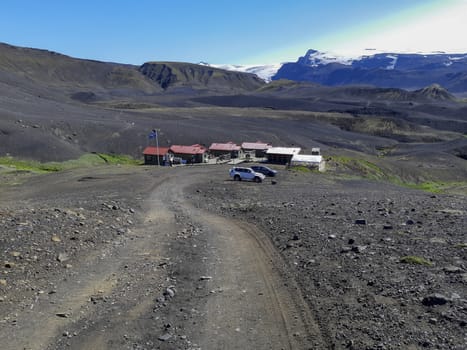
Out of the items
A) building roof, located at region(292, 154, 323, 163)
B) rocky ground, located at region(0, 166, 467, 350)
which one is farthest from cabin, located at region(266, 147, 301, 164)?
rocky ground, located at region(0, 166, 467, 350)

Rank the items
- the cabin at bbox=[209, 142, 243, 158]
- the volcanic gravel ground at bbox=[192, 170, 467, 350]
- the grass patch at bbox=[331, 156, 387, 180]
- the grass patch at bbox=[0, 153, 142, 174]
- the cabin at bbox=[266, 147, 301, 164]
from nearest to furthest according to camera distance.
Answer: the volcanic gravel ground at bbox=[192, 170, 467, 350] → the grass patch at bbox=[0, 153, 142, 174] → the grass patch at bbox=[331, 156, 387, 180] → the cabin at bbox=[266, 147, 301, 164] → the cabin at bbox=[209, 142, 243, 158]

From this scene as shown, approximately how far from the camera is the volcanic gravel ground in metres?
10.2

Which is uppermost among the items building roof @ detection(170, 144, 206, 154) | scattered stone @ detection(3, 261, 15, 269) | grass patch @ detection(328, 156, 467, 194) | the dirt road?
scattered stone @ detection(3, 261, 15, 269)

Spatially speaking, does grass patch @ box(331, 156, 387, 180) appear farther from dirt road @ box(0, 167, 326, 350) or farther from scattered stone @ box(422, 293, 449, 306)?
scattered stone @ box(422, 293, 449, 306)

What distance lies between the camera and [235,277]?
46.5ft

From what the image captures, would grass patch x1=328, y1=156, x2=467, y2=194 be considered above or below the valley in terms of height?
below

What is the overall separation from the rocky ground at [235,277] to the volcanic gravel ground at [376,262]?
2.0 inches

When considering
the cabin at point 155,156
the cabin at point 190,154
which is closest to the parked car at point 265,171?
the cabin at point 190,154

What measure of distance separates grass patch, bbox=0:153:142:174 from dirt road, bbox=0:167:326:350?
37577mm

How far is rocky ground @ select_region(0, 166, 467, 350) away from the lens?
10.5 m

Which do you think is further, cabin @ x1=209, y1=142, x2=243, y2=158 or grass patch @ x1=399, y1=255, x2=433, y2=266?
cabin @ x1=209, y1=142, x2=243, y2=158

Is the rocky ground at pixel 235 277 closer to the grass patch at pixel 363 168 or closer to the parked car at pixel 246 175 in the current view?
the parked car at pixel 246 175

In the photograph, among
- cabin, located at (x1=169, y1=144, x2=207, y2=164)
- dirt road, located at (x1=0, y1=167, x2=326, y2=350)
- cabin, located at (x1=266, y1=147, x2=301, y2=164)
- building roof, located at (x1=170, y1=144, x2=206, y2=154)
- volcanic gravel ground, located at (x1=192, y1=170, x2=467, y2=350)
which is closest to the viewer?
volcanic gravel ground, located at (x1=192, y1=170, x2=467, y2=350)

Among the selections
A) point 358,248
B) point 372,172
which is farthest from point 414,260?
point 372,172
